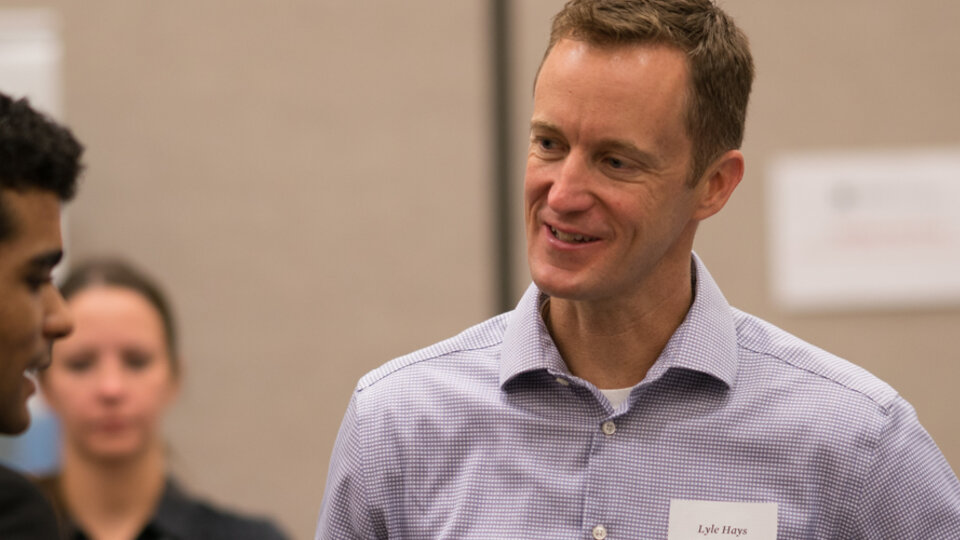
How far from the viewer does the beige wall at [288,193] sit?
249cm

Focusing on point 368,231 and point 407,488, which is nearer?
point 407,488

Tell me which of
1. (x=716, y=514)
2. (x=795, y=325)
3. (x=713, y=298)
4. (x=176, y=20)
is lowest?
(x=795, y=325)

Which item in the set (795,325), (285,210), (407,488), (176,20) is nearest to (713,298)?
(407,488)

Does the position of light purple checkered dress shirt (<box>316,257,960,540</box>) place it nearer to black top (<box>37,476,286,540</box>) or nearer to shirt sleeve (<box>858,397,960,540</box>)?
shirt sleeve (<box>858,397,960,540</box>)

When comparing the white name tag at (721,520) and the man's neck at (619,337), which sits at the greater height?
the man's neck at (619,337)

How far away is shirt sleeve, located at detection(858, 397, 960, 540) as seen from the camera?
1.19 meters

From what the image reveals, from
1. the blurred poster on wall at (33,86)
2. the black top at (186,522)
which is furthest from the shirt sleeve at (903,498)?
the blurred poster on wall at (33,86)

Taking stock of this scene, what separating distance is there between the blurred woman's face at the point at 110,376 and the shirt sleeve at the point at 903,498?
1.27 meters

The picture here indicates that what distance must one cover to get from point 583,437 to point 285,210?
4.62 ft

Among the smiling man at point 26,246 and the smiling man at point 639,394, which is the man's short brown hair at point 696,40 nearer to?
the smiling man at point 639,394

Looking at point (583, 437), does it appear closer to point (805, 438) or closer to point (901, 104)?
point (805, 438)

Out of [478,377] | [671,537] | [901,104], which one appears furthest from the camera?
[901,104]

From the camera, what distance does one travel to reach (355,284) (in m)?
Answer: 2.51

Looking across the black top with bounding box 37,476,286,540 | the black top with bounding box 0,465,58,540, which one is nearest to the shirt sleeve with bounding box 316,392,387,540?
the black top with bounding box 0,465,58,540
